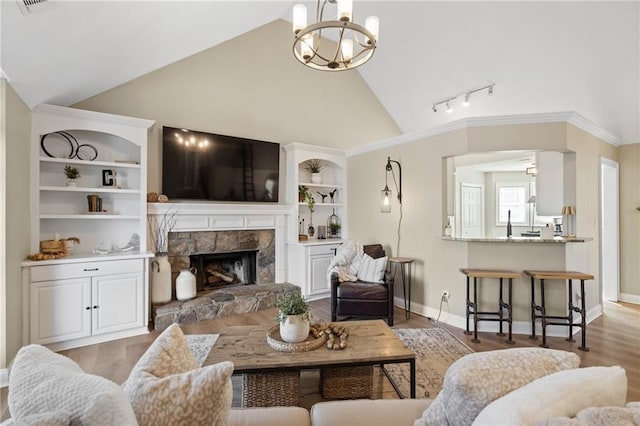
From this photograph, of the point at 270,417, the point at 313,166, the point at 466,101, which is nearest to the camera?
the point at 270,417

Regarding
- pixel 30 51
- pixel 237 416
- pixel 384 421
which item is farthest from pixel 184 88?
pixel 384 421

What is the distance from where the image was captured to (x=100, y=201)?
3619 mm

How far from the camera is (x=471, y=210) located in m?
7.79

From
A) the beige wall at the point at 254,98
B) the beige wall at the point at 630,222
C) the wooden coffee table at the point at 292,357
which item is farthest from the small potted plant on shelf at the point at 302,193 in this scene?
the beige wall at the point at 630,222

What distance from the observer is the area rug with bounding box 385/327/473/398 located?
7.67 feet

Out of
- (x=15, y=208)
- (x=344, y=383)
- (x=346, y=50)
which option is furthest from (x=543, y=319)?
(x=15, y=208)

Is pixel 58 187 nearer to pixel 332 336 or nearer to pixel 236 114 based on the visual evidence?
pixel 236 114

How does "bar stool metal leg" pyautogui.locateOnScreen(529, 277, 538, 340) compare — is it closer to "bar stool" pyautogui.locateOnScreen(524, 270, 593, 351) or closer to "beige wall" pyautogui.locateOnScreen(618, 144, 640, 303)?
"bar stool" pyautogui.locateOnScreen(524, 270, 593, 351)

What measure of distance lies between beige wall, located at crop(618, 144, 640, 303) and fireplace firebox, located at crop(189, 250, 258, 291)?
220 inches

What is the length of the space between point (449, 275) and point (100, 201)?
425cm

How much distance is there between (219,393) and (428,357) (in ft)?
8.16

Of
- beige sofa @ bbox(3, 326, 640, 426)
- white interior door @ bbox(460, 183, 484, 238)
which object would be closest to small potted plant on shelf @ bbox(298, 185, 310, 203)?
beige sofa @ bbox(3, 326, 640, 426)

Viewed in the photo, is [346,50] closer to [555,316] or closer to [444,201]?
[444,201]

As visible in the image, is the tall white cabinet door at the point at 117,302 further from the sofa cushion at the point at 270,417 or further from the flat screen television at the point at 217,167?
the sofa cushion at the point at 270,417
